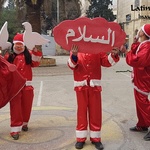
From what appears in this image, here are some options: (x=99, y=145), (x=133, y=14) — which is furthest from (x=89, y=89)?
(x=133, y=14)

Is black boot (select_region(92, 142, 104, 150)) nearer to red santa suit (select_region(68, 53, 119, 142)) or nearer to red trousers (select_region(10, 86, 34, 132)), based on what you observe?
red santa suit (select_region(68, 53, 119, 142))

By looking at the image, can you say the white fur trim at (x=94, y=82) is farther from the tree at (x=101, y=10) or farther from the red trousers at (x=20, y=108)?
the tree at (x=101, y=10)

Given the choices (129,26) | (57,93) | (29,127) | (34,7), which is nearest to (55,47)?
(129,26)

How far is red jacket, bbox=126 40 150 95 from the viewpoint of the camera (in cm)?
383

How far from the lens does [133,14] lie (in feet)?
99.0

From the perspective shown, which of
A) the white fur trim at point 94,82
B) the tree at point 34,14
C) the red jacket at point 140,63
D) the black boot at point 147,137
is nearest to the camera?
the white fur trim at point 94,82

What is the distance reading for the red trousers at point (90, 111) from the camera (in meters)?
3.74

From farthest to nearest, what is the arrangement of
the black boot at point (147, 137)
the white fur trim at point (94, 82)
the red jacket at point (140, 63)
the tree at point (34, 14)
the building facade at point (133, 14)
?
the building facade at point (133, 14), the tree at point (34, 14), the black boot at point (147, 137), the red jacket at point (140, 63), the white fur trim at point (94, 82)

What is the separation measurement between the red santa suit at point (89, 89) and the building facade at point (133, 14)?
24069 millimetres

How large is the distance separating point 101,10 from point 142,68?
32.7 metres

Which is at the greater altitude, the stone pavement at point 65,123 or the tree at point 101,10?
the tree at point 101,10

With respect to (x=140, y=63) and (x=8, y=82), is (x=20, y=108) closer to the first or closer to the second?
(x=8, y=82)

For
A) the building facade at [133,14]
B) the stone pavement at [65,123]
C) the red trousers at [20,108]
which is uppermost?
the building facade at [133,14]

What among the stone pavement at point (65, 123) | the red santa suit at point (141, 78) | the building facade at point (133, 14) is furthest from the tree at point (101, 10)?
the red santa suit at point (141, 78)
